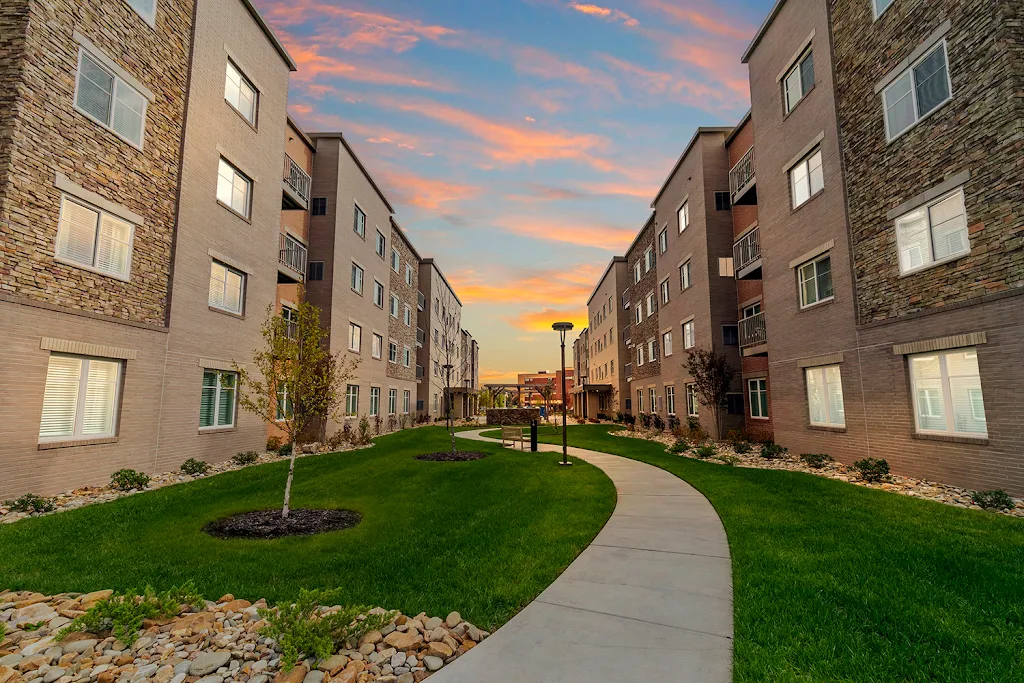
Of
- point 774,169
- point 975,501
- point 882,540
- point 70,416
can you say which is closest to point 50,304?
point 70,416

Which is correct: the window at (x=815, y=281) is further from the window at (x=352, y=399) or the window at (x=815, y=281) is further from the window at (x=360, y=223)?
the window at (x=360, y=223)

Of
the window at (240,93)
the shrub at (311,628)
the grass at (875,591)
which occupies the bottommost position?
the grass at (875,591)

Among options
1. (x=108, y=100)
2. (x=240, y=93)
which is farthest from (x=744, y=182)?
(x=108, y=100)

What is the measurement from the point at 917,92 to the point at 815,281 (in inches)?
232

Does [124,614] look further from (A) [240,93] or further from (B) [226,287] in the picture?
(A) [240,93]

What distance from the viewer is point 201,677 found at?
3725 mm

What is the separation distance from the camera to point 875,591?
16.9ft

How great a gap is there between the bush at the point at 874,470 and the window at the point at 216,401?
1812 centimetres

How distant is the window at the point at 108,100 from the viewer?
11.3 meters

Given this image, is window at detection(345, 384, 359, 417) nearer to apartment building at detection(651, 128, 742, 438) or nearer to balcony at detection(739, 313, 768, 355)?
apartment building at detection(651, 128, 742, 438)

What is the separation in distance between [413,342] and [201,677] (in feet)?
123

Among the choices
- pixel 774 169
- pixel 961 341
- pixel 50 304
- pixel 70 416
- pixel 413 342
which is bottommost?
pixel 70 416

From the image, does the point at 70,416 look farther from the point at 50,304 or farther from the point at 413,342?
the point at 413,342

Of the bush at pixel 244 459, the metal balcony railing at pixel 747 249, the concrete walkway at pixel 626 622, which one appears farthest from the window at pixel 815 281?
the bush at pixel 244 459
